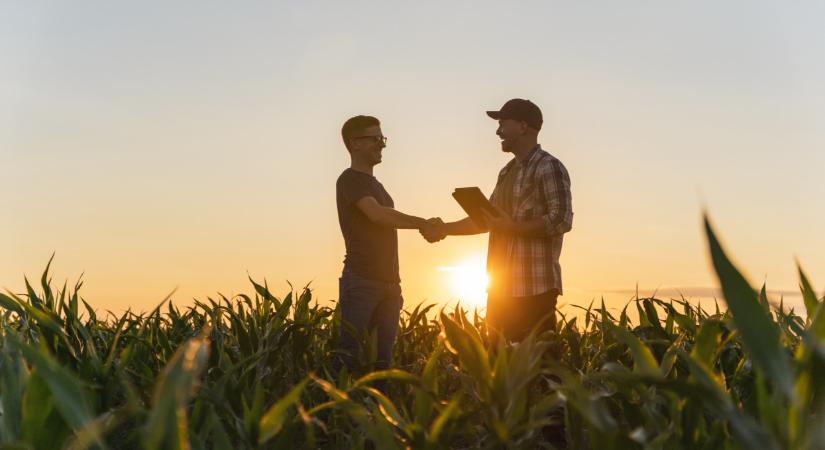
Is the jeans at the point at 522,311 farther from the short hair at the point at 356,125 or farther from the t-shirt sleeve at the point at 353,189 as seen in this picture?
the short hair at the point at 356,125

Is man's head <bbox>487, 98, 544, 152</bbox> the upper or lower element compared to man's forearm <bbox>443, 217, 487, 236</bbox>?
upper

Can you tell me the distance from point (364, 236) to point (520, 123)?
49.5 inches

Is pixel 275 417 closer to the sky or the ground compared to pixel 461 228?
closer to the ground

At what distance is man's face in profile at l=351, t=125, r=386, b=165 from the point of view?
5559 mm

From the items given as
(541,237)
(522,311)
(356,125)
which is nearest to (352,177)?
(356,125)

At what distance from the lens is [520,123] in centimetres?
538

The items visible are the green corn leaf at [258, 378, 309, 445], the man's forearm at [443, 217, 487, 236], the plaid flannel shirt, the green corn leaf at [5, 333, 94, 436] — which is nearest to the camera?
the green corn leaf at [5, 333, 94, 436]

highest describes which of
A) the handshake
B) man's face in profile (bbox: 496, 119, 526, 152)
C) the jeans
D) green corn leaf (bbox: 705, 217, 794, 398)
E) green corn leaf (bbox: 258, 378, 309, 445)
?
man's face in profile (bbox: 496, 119, 526, 152)

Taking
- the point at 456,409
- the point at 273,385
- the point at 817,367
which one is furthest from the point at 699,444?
the point at 273,385

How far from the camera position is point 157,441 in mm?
1194

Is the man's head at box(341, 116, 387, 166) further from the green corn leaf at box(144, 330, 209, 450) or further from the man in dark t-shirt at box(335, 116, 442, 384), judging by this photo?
the green corn leaf at box(144, 330, 209, 450)

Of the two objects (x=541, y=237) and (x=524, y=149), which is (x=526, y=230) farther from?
(x=524, y=149)

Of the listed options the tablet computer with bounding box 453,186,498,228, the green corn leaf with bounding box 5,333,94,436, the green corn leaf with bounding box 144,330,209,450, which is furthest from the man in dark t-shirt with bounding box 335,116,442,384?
the green corn leaf with bounding box 144,330,209,450

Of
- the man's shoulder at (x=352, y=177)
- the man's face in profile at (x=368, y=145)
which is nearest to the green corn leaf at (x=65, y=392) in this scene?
the man's shoulder at (x=352, y=177)
